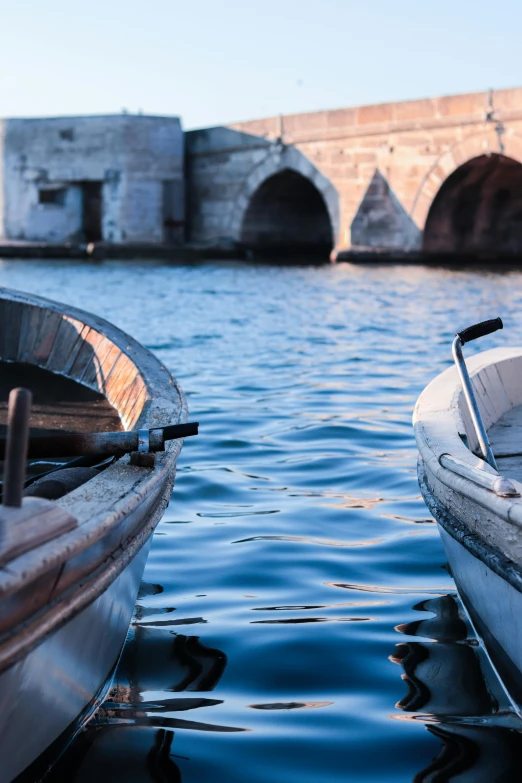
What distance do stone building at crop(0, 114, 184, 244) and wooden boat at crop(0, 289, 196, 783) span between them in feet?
76.4

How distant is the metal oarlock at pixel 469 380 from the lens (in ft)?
10.1

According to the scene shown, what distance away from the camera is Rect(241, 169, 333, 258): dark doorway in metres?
26.9

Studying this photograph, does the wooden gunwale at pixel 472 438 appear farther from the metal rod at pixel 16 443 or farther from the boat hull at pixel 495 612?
the metal rod at pixel 16 443

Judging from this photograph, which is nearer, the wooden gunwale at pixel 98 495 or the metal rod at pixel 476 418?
the wooden gunwale at pixel 98 495

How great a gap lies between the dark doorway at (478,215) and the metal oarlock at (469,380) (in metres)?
18.9

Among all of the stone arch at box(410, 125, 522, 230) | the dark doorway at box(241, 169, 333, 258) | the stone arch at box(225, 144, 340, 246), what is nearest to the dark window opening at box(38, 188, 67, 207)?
the stone arch at box(225, 144, 340, 246)

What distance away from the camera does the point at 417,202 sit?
2164 centimetres

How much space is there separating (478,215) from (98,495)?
68.2 feet

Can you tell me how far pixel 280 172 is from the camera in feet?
82.8

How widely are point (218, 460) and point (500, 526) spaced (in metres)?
3.07

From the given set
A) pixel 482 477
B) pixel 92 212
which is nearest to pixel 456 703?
pixel 482 477

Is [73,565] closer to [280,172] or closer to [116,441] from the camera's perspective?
[116,441]

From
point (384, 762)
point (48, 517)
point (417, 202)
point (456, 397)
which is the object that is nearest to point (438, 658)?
point (384, 762)

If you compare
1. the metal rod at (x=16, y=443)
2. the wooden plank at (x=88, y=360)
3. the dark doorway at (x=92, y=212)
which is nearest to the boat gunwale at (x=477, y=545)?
the metal rod at (x=16, y=443)
